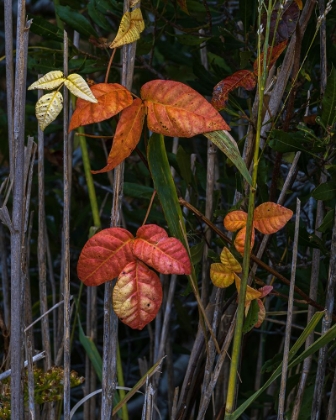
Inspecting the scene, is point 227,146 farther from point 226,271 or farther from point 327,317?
point 327,317

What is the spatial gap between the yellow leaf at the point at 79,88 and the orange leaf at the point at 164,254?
0.22 metres

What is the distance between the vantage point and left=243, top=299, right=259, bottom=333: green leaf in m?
0.98

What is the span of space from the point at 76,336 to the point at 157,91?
137 cm

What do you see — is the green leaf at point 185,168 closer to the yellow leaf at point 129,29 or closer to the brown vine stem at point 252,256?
the brown vine stem at point 252,256

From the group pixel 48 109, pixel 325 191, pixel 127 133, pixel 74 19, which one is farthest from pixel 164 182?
pixel 74 19

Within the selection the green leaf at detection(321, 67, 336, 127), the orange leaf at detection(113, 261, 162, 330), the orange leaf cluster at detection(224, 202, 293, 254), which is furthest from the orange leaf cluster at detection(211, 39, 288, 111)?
the orange leaf at detection(113, 261, 162, 330)

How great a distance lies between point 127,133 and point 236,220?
0.21 m

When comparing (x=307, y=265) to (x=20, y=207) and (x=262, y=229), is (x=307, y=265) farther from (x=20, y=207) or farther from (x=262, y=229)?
(x=20, y=207)

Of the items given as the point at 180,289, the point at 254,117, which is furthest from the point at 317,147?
the point at 180,289

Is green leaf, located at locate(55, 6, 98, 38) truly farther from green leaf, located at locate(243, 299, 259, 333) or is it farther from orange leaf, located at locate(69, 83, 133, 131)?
green leaf, located at locate(243, 299, 259, 333)

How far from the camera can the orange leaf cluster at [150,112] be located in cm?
88

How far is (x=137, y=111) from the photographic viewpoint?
0.91 m

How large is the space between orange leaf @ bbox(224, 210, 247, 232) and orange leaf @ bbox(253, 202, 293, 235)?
0.06 ft

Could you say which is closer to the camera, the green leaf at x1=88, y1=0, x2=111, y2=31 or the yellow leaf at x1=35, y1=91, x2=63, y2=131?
the yellow leaf at x1=35, y1=91, x2=63, y2=131
